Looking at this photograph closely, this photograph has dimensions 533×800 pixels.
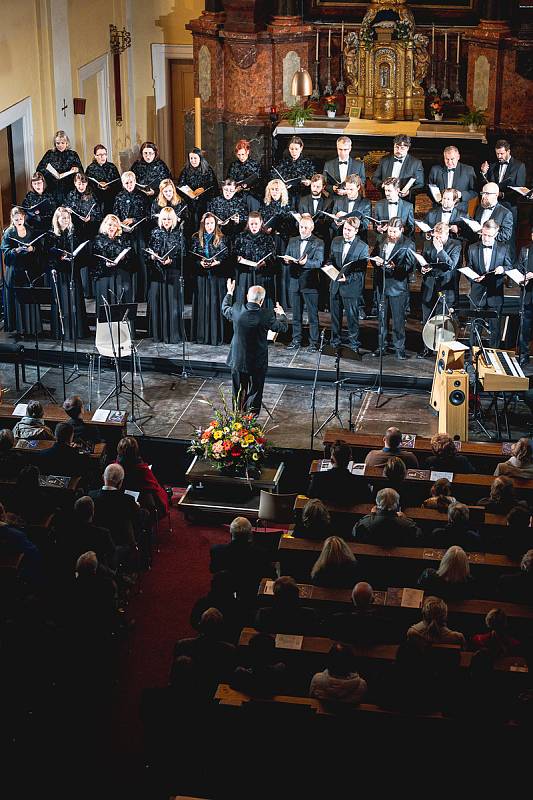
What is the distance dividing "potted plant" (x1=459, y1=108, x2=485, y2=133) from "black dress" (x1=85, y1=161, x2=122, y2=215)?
469cm

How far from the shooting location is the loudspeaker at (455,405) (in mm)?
10977

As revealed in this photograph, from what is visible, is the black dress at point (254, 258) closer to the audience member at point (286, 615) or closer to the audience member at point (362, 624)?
the audience member at point (286, 615)

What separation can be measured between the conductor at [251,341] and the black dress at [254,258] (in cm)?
177

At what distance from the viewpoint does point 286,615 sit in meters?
7.22

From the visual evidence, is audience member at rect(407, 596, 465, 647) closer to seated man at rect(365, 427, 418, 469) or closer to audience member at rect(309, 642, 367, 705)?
audience member at rect(309, 642, 367, 705)

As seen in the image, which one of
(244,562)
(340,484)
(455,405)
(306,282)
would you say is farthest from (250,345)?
(244,562)

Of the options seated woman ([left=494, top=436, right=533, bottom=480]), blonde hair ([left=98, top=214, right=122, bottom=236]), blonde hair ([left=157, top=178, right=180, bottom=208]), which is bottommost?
seated woman ([left=494, top=436, right=533, bottom=480])

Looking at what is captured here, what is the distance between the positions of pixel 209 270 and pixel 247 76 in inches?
190

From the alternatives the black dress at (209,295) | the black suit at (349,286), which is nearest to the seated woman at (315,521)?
the black suit at (349,286)

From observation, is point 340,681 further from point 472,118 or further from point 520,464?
point 472,118

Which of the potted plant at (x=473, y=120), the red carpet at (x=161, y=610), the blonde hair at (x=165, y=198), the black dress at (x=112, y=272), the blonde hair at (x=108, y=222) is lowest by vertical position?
the red carpet at (x=161, y=610)

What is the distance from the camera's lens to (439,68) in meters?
17.0

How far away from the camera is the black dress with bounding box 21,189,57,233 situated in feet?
45.3

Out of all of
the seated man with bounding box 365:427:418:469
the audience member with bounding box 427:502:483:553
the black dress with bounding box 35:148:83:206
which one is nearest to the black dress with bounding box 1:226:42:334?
the black dress with bounding box 35:148:83:206
